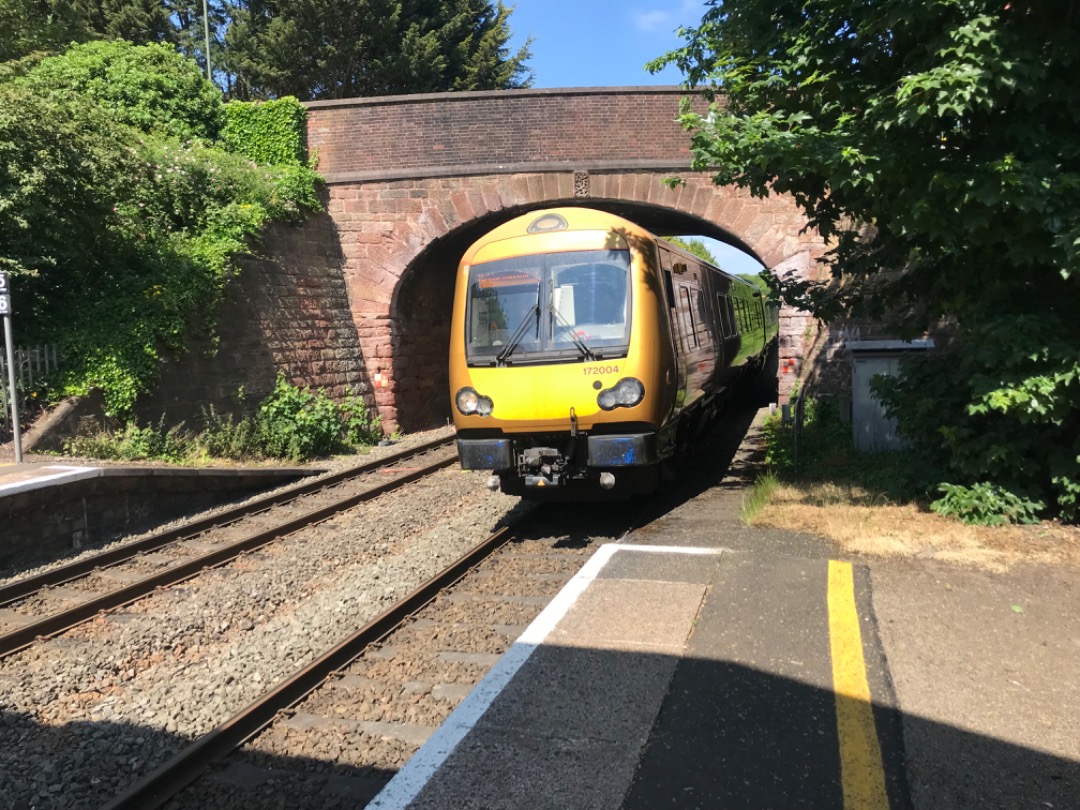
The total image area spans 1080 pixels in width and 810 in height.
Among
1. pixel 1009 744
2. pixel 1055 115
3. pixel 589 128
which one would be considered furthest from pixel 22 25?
pixel 1009 744

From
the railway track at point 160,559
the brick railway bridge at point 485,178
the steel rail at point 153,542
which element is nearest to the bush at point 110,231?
the brick railway bridge at point 485,178

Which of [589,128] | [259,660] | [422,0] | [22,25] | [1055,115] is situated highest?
[422,0]

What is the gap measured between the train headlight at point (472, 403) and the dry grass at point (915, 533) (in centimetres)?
256

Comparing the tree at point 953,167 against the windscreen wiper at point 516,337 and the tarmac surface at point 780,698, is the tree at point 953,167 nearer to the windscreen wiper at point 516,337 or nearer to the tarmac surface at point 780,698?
the tarmac surface at point 780,698

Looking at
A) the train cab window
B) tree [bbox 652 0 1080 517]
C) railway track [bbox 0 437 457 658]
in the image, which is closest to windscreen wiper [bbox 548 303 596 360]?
the train cab window

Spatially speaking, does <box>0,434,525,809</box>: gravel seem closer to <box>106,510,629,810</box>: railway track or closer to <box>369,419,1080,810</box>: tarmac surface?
<box>106,510,629,810</box>: railway track

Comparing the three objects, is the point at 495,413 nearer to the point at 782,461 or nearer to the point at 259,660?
the point at 259,660

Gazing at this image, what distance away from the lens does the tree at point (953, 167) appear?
5339 millimetres

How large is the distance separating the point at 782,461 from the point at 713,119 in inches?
194

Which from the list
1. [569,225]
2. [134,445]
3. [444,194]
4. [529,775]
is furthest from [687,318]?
[444,194]

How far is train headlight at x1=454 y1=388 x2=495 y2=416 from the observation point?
705 cm

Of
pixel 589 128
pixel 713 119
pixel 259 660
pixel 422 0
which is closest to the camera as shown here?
pixel 259 660

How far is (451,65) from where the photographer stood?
27.1 m

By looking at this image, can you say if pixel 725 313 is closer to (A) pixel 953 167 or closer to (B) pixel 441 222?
(B) pixel 441 222
